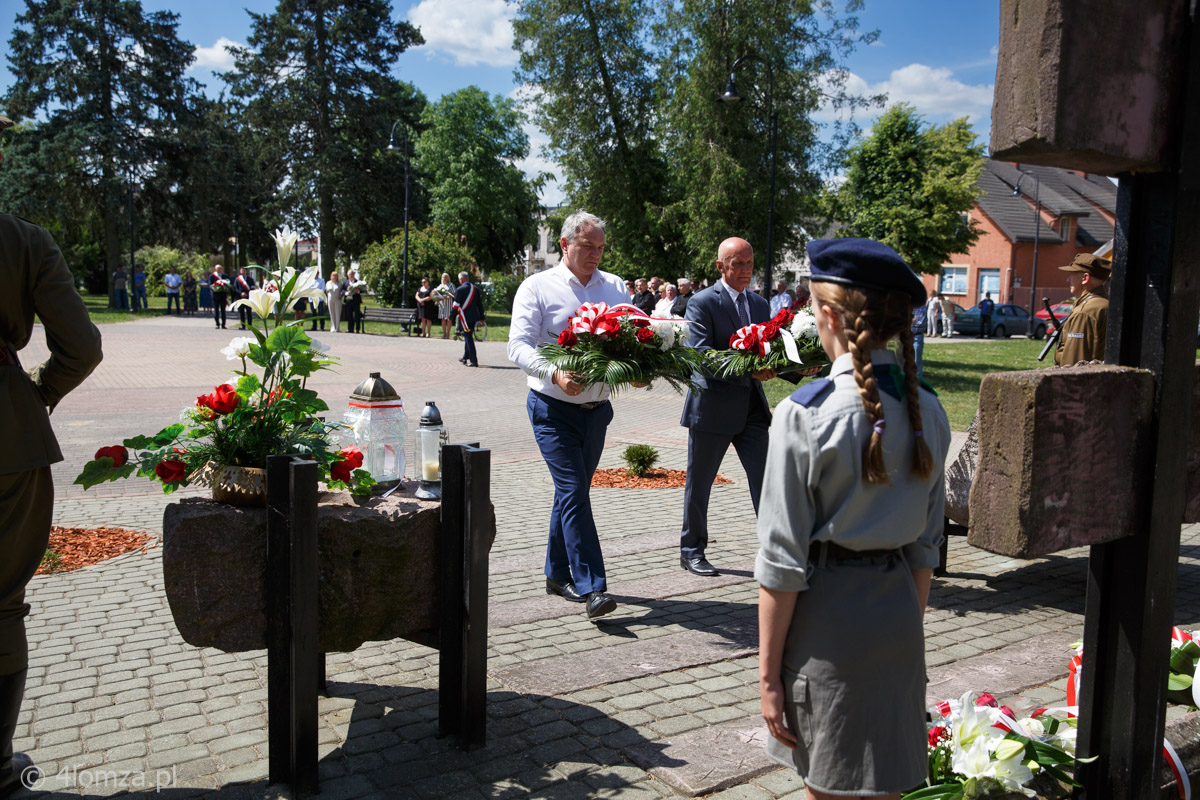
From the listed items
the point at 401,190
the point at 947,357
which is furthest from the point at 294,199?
the point at 947,357

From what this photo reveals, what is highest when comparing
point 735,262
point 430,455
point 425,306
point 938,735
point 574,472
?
point 735,262

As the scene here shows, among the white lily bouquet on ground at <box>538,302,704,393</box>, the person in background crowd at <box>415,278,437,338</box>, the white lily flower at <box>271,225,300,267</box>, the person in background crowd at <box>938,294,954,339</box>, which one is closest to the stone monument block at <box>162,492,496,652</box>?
the white lily flower at <box>271,225,300,267</box>

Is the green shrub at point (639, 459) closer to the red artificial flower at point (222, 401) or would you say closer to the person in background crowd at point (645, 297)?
the red artificial flower at point (222, 401)

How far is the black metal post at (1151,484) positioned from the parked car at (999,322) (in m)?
43.0

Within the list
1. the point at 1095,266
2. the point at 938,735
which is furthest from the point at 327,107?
the point at 938,735

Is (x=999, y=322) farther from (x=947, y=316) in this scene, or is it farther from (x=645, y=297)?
(x=645, y=297)

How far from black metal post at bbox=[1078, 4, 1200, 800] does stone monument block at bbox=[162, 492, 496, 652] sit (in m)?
2.10

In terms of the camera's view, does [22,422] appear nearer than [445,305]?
Yes

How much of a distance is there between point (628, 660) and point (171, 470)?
230 centimetres

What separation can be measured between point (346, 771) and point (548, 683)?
1073 millimetres

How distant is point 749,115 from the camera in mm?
29234

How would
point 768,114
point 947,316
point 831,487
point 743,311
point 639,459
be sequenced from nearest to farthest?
point 831,487
point 743,311
point 639,459
point 768,114
point 947,316

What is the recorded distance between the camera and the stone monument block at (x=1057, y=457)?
2.16 meters

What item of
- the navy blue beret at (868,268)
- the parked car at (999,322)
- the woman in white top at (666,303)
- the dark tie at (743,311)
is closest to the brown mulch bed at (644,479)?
the dark tie at (743,311)
